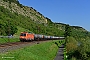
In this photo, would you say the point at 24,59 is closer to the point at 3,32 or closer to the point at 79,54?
the point at 79,54

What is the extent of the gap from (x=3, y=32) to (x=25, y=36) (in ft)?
69.8

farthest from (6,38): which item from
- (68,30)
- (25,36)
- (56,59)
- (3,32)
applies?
(68,30)

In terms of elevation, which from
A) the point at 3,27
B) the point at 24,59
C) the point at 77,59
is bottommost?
the point at 77,59

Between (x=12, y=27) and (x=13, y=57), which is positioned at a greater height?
(x=12, y=27)

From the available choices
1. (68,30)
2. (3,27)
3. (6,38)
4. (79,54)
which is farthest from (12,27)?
(68,30)

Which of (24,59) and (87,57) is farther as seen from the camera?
(87,57)

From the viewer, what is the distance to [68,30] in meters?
180

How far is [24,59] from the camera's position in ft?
95.0

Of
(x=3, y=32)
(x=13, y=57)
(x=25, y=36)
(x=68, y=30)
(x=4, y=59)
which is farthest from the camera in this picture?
(x=68, y=30)

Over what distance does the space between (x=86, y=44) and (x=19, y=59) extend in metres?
36.7

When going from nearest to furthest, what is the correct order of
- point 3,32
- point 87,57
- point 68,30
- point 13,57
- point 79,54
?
point 13,57, point 87,57, point 79,54, point 3,32, point 68,30

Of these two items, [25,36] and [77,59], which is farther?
[25,36]

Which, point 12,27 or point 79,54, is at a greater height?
point 12,27

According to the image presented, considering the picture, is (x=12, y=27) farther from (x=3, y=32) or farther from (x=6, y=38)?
(x=6, y=38)
